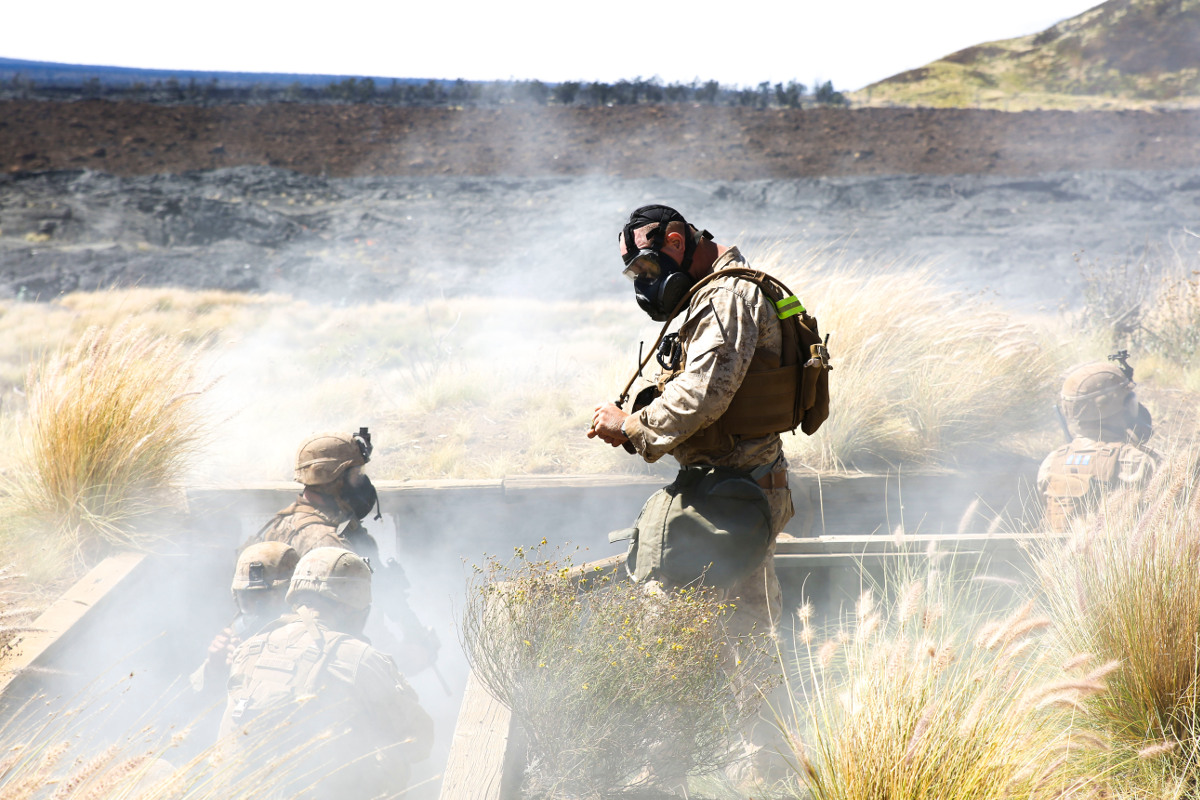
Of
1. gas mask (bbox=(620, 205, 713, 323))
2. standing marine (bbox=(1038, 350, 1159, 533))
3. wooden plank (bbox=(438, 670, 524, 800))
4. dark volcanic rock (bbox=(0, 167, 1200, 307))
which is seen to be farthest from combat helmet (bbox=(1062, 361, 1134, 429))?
dark volcanic rock (bbox=(0, 167, 1200, 307))

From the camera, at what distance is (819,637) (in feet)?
11.9

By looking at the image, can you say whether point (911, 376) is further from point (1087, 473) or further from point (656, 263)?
point (656, 263)

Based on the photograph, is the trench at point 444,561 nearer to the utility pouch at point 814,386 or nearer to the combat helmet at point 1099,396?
the combat helmet at point 1099,396

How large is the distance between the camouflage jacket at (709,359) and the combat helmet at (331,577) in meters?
1.09

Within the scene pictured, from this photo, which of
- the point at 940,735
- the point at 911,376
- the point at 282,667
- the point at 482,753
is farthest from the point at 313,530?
the point at 911,376

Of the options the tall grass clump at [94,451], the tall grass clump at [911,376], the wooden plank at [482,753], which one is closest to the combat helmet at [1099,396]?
the tall grass clump at [911,376]

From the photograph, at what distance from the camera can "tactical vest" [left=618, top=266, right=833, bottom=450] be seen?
7.77ft

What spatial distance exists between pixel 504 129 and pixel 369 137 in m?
4.82

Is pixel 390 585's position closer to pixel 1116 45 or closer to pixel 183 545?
pixel 183 545

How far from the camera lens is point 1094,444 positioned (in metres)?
3.60

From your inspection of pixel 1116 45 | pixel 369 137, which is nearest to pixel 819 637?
pixel 369 137

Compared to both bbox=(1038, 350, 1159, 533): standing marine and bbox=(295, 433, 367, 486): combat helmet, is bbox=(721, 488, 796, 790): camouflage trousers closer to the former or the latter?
bbox=(1038, 350, 1159, 533): standing marine

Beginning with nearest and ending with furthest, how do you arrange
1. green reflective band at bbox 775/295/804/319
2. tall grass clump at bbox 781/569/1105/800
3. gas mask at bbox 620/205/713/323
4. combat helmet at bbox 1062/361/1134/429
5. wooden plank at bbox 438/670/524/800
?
tall grass clump at bbox 781/569/1105/800, wooden plank at bbox 438/670/524/800, green reflective band at bbox 775/295/804/319, gas mask at bbox 620/205/713/323, combat helmet at bbox 1062/361/1134/429

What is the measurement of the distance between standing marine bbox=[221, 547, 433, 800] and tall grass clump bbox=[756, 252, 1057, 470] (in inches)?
124
